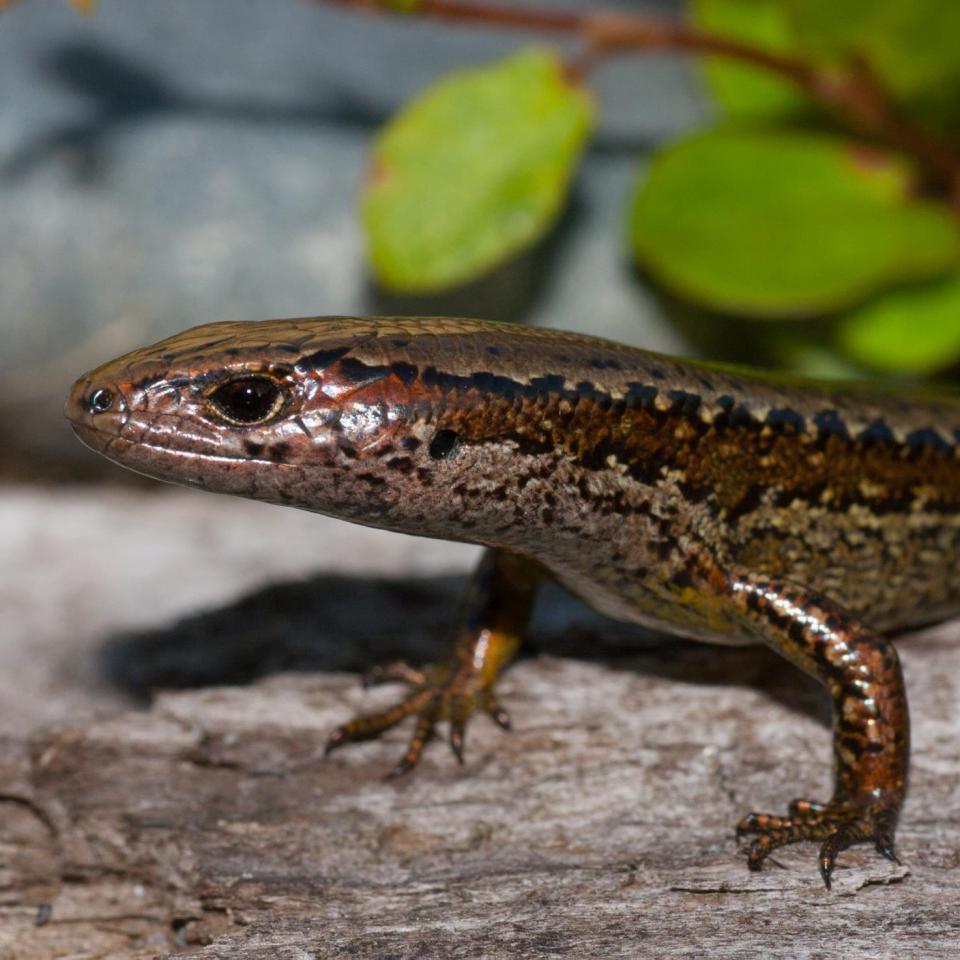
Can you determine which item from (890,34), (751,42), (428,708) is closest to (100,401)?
(428,708)

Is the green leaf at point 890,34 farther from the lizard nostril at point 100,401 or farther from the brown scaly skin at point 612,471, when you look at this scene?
the lizard nostril at point 100,401

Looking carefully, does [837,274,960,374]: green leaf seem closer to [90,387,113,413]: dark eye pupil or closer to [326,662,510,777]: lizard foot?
[326,662,510,777]: lizard foot

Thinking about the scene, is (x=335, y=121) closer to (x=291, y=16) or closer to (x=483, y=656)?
(x=291, y=16)

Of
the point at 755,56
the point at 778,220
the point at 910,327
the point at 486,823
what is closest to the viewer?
the point at 486,823

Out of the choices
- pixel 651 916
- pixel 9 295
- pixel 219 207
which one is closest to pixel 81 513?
pixel 9 295

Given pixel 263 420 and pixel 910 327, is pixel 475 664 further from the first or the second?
pixel 910 327

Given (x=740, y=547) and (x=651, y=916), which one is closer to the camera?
(x=651, y=916)

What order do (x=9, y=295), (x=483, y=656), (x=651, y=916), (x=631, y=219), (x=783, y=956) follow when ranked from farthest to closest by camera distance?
1. (x=9, y=295)
2. (x=631, y=219)
3. (x=483, y=656)
4. (x=651, y=916)
5. (x=783, y=956)

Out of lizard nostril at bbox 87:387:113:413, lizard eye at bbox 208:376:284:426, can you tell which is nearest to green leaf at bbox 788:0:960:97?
lizard eye at bbox 208:376:284:426
